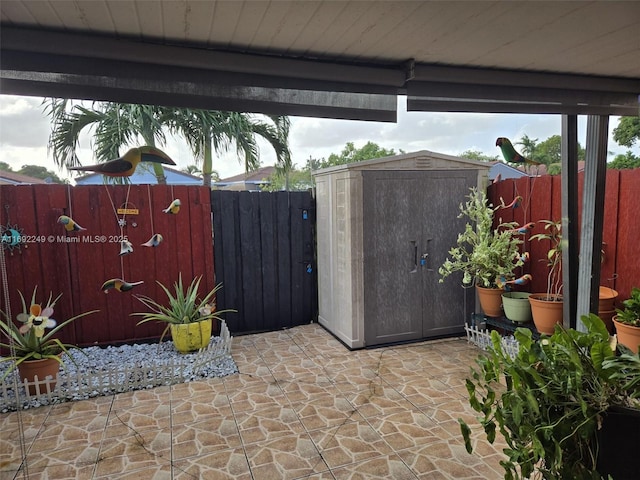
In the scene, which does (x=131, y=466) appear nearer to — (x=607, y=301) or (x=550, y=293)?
(x=607, y=301)

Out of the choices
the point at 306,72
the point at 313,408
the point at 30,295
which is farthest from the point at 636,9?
the point at 30,295

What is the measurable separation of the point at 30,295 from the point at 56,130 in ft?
8.31

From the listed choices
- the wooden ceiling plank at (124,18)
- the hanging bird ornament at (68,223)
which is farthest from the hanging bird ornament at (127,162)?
the wooden ceiling plank at (124,18)

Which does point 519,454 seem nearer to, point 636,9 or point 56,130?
point 636,9

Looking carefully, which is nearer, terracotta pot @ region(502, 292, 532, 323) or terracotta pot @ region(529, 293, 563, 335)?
terracotta pot @ region(529, 293, 563, 335)

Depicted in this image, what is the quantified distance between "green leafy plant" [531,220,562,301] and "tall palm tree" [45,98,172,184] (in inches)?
186

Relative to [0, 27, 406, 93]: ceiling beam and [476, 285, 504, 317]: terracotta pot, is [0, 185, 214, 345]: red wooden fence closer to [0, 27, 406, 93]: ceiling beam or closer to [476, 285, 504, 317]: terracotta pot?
[476, 285, 504, 317]: terracotta pot

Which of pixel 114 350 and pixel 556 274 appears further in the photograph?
pixel 114 350

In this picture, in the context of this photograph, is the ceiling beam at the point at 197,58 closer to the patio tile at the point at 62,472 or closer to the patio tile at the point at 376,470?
the patio tile at the point at 376,470

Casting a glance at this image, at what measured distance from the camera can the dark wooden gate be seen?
4895 mm

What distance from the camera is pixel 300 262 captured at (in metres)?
5.21

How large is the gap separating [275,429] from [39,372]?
206 cm

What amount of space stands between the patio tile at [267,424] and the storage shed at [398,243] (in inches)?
54.9

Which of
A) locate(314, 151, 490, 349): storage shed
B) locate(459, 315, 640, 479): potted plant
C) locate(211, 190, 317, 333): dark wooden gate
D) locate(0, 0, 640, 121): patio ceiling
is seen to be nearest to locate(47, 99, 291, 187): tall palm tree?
locate(211, 190, 317, 333): dark wooden gate
